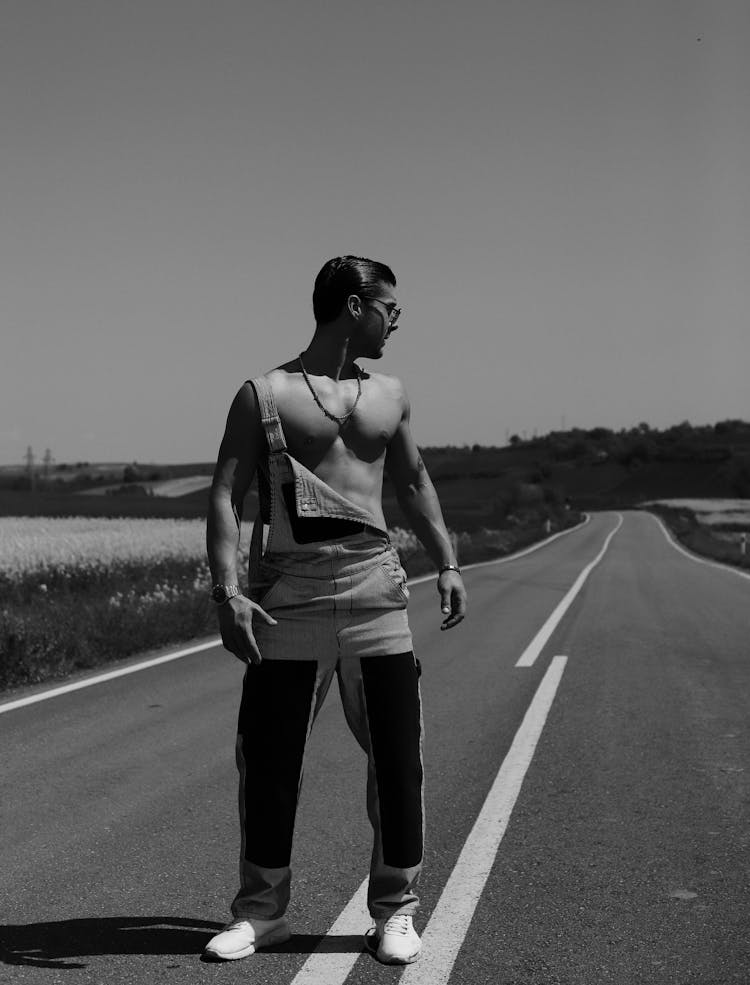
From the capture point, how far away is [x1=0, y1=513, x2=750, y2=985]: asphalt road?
362 centimetres

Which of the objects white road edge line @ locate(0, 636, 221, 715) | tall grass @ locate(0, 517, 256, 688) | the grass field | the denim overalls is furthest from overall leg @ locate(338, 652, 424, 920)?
the grass field

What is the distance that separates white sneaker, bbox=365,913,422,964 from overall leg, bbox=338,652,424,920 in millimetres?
29

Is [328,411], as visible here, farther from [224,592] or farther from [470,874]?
[470,874]

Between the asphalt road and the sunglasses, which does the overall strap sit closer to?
the sunglasses

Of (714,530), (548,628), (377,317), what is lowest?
(714,530)

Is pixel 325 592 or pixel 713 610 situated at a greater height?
pixel 325 592

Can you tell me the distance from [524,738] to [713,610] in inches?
388

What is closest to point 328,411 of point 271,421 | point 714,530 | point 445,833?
point 271,421

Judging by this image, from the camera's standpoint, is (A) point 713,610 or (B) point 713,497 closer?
(A) point 713,610

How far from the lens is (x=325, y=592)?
11.7ft

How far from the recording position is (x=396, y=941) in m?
3.55

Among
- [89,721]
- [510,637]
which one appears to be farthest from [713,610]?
[89,721]

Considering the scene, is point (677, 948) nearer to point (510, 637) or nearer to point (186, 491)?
point (510, 637)

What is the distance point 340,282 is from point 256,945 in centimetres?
212
